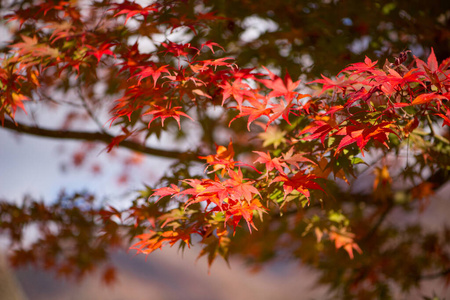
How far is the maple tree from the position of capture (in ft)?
3.43

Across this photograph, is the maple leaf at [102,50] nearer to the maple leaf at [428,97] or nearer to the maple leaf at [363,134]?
the maple leaf at [363,134]

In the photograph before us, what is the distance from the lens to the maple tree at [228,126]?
1045 millimetres

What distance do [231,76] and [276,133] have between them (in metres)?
0.42

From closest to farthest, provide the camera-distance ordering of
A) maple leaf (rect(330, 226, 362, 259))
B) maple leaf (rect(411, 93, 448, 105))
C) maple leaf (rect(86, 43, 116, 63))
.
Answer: maple leaf (rect(411, 93, 448, 105)) < maple leaf (rect(86, 43, 116, 63)) < maple leaf (rect(330, 226, 362, 259))

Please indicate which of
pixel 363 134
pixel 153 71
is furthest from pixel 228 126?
pixel 363 134

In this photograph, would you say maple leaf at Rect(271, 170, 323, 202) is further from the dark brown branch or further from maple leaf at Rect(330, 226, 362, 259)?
the dark brown branch

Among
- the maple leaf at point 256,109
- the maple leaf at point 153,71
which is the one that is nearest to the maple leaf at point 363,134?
the maple leaf at point 256,109

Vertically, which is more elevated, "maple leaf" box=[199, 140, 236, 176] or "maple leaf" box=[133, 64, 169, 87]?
"maple leaf" box=[133, 64, 169, 87]

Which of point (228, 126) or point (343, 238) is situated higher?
point (228, 126)

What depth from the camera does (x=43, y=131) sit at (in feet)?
6.80

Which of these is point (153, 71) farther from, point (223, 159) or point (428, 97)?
point (428, 97)

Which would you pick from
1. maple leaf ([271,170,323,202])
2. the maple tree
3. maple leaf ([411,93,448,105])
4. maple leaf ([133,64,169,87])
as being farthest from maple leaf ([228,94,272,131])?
maple leaf ([411,93,448,105])

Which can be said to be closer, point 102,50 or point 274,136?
point 102,50

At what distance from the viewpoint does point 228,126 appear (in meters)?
1.53
